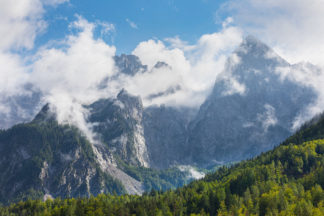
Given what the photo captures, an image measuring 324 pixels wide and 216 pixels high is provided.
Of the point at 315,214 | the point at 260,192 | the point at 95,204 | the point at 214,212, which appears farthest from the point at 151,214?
the point at 315,214

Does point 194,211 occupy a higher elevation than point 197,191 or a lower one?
lower

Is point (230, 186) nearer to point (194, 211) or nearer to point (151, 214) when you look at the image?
point (194, 211)

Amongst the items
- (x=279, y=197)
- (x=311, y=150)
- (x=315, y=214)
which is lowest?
(x=315, y=214)

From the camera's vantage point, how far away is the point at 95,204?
17025 centimetres

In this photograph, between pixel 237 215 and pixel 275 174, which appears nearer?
pixel 237 215

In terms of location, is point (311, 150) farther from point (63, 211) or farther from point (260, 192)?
point (63, 211)

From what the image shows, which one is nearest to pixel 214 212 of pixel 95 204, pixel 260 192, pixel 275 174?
pixel 260 192

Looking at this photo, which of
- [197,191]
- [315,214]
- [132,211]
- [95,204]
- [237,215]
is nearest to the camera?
[315,214]

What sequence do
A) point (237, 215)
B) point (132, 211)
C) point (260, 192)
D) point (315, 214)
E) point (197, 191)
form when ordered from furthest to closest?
1. point (197, 191)
2. point (132, 211)
3. point (260, 192)
4. point (237, 215)
5. point (315, 214)

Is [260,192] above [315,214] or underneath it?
above

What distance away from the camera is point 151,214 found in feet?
476

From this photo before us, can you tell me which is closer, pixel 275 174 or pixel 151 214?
pixel 151 214

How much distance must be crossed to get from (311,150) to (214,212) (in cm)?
8712

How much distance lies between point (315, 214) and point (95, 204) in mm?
112326
